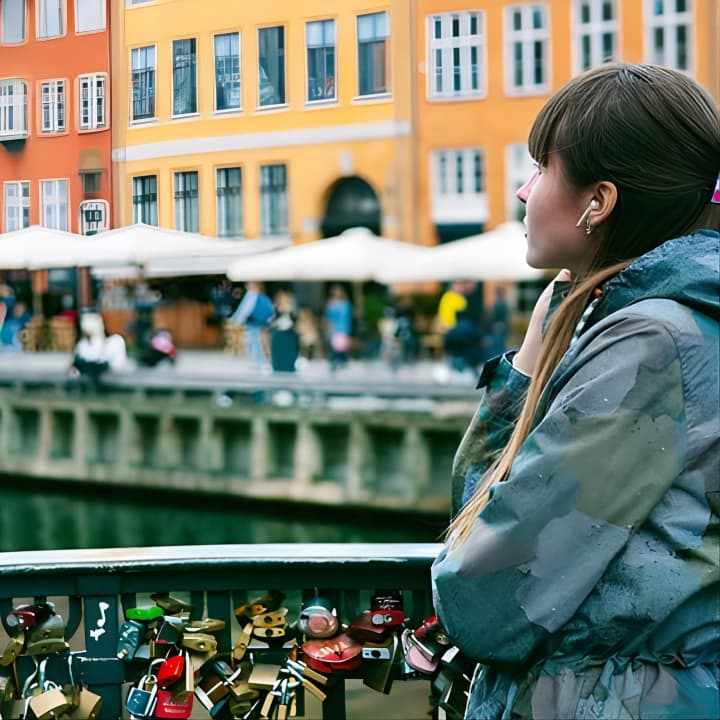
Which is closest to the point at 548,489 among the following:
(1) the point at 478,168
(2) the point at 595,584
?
(2) the point at 595,584

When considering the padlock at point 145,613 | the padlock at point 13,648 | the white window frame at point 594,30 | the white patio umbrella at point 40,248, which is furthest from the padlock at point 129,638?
the white window frame at point 594,30

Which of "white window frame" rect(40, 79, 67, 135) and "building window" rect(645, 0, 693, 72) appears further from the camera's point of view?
"building window" rect(645, 0, 693, 72)

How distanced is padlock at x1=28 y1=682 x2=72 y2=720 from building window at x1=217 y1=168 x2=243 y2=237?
0.63m

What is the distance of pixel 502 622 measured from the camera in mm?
925

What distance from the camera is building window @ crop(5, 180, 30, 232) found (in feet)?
4.51

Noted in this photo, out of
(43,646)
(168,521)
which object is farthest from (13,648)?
(168,521)

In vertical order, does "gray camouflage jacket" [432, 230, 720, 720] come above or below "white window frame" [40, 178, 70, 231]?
below

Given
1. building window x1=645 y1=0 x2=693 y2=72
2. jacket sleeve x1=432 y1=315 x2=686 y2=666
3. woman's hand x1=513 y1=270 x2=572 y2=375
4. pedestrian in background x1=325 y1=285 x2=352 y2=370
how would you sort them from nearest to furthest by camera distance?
jacket sleeve x1=432 y1=315 x2=686 y2=666 → woman's hand x1=513 y1=270 x2=572 y2=375 → building window x1=645 y1=0 x2=693 y2=72 → pedestrian in background x1=325 y1=285 x2=352 y2=370

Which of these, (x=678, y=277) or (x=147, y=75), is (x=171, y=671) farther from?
(x=678, y=277)

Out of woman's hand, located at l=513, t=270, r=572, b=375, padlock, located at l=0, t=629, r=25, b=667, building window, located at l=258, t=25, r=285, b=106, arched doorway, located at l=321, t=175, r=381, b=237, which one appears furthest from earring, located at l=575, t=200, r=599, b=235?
padlock, located at l=0, t=629, r=25, b=667

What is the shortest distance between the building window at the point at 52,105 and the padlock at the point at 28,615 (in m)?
0.59

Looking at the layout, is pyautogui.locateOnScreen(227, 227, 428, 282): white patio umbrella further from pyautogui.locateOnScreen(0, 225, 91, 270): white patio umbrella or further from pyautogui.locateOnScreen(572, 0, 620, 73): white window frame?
pyautogui.locateOnScreen(572, 0, 620, 73): white window frame

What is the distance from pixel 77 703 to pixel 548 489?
924 mm

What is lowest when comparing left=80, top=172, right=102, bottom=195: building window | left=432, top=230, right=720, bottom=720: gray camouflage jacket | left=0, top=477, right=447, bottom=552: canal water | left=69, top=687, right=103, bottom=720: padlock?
left=0, top=477, right=447, bottom=552: canal water
